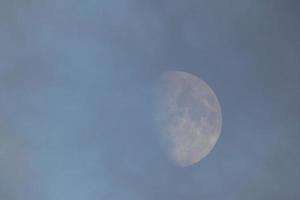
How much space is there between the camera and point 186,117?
303cm

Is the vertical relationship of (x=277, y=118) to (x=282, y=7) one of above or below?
below

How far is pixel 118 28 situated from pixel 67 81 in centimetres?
52

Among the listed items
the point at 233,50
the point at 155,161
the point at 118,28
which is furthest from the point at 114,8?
the point at 155,161

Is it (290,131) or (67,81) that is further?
(290,131)

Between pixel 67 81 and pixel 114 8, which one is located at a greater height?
pixel 114 8

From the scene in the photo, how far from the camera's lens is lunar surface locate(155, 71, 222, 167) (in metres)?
3.00

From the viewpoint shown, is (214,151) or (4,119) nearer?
(4,119)

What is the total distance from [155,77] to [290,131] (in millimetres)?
1081

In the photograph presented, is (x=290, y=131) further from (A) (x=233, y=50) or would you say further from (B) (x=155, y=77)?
(B) (x=155, y=77)

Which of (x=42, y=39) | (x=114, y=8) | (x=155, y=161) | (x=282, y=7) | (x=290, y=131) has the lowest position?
(x=155, y=161)

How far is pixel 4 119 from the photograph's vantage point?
283cm

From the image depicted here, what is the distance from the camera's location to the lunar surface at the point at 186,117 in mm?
2996

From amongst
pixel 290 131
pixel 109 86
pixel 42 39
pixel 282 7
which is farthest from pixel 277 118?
pixel 42 39

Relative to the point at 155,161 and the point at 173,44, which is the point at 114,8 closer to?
the point at 173,44
